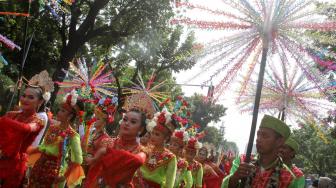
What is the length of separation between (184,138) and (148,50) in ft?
49.8

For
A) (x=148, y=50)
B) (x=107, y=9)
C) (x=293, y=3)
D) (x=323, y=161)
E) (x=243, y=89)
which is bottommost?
(x=323, y=161)

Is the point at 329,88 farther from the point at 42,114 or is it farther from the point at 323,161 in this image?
the point at 323,161

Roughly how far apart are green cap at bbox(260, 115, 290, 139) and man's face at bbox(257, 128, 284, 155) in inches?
1.5

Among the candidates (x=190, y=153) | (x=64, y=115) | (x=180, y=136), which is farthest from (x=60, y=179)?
(x=190, y=153)

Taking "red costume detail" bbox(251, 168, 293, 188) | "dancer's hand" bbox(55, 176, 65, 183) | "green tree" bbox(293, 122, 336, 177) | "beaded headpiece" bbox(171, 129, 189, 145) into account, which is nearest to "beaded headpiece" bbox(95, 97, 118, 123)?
"beaded headpiece" bbox(171, 129, 189, 145)

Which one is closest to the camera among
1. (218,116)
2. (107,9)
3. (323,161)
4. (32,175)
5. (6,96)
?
(32,175)

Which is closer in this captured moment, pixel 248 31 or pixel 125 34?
pixel 248 31

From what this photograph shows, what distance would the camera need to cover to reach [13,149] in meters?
5.25

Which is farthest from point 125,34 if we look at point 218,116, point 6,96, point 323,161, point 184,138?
point 218,116

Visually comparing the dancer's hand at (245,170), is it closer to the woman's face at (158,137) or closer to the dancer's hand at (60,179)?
the woman's face at (158,137)

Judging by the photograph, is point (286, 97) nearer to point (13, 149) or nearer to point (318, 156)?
point (13, 149)

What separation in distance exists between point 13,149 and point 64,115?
1035 millimetres

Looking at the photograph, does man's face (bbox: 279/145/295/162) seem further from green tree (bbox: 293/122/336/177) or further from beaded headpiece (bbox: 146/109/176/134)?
green tree (bbox: 293/122/336/177)

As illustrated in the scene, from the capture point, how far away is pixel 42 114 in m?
6.13
